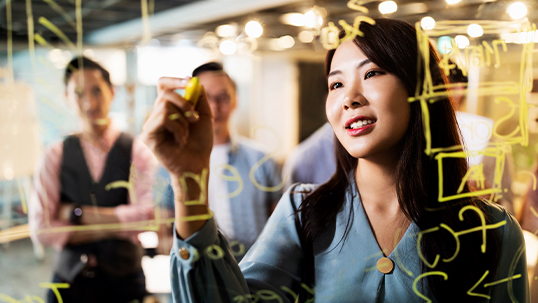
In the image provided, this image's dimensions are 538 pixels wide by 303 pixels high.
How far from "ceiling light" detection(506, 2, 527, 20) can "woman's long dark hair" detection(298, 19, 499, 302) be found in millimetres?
195

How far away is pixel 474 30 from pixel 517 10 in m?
0.10

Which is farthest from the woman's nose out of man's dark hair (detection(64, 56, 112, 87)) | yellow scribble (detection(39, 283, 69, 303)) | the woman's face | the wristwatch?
yellow scribble (detection(39, 283, 69, 303))

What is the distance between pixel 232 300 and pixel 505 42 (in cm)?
71

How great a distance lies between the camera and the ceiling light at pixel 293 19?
2.30 feet

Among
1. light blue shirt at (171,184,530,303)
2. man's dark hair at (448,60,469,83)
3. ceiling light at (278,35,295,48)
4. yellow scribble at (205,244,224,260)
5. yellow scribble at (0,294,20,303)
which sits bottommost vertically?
yellow scribble at (0,294,20,303)

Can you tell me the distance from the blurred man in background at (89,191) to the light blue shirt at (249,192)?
3.6 inches

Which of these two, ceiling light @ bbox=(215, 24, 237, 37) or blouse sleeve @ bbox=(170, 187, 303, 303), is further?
ceiling light @ bbox=(215, 24, 237, 37)

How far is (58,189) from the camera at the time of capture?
71 cm

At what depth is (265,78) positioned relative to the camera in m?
0.70

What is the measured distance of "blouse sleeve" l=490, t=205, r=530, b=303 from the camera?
693 mm

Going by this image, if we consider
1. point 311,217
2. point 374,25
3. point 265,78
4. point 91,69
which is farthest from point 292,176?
point 91,69

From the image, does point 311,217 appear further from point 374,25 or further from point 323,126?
point 374,25

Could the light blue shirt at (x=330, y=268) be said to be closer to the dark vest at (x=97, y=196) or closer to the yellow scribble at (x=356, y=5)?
the dark vest at (x=97, y=196)

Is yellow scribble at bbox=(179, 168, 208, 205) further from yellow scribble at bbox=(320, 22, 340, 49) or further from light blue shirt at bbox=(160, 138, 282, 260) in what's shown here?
yellow scribble at bbox=(320, 22, 340, 49)
